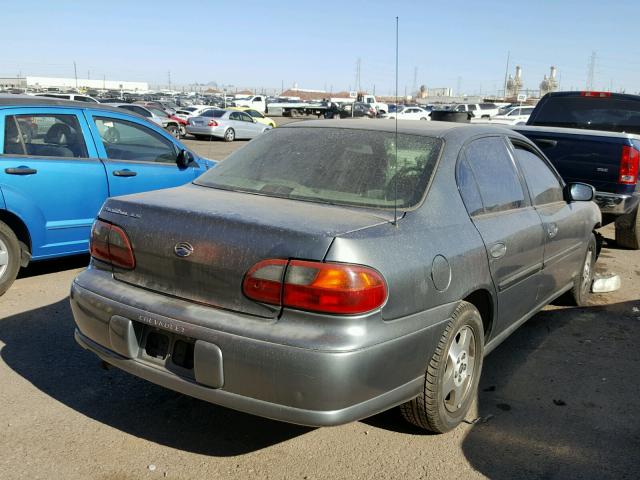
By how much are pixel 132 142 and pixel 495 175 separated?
3.88 m

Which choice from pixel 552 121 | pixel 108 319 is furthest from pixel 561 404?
pixel 552 121

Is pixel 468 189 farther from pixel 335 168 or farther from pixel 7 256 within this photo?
pixel 7 256

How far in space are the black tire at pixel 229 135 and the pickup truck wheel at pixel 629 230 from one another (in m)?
20.1

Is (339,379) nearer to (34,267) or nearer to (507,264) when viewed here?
(507,264)

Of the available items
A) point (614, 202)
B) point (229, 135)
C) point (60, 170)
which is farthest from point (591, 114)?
point (229, 135)

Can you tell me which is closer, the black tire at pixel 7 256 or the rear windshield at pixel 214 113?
Result: the black tire at pixel 7 256

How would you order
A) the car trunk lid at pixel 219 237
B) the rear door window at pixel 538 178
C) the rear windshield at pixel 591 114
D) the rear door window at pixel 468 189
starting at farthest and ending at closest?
1. the rear windshield at pixel 591 114
2. the rear door window at pixel 538 178
3. the rear door window at pixel 468 189
4. the car trunk lid at pixel 219 237

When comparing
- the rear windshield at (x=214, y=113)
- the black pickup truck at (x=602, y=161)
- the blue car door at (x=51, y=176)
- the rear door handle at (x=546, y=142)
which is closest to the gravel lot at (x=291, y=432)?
the blue car door at (x=51, y=176)

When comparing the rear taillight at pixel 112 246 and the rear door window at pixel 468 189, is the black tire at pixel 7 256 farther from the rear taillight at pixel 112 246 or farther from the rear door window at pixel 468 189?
the rear door window at pixel 468 189

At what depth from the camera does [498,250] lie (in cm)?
355

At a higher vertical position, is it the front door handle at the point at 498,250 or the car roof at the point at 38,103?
the car roof at the point at 38,103

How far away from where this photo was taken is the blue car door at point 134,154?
599 centimetres

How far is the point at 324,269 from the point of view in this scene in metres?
2.62

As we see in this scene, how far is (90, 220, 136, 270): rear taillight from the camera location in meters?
3.11
